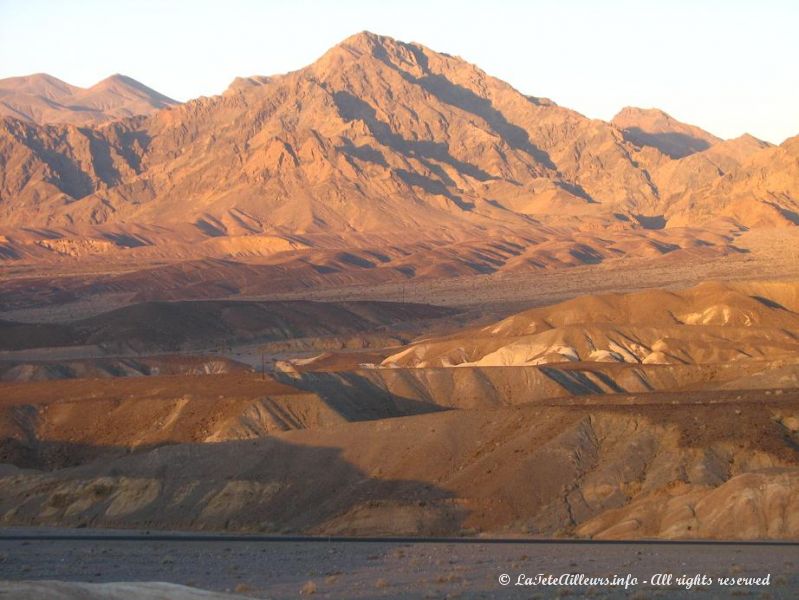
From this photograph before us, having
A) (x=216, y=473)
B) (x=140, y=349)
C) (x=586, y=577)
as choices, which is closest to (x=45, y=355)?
(x=140, y=349)

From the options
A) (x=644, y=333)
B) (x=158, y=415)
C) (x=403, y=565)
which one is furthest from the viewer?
(x=644, y=333)

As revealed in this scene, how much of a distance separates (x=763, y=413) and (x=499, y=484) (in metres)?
9.82

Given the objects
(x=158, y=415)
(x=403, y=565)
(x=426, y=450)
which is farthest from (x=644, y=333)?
(x=403, y=565)

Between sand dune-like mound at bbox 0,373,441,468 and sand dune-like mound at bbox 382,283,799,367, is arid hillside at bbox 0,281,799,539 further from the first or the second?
sand dune-like mound at bbox 382,283,799,367

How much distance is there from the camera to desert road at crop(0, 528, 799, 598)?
78.2 feet

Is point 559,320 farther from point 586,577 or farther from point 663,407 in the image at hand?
point 586,577

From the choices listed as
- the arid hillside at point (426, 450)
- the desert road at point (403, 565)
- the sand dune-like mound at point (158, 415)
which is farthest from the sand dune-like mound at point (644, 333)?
the desert road at point (403, 565)

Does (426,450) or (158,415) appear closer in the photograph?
(426,450)

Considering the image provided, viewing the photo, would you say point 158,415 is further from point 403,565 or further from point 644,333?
point 644,333

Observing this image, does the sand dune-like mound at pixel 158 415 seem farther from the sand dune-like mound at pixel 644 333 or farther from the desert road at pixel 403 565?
the sand dune-like mound at pixel 644 333

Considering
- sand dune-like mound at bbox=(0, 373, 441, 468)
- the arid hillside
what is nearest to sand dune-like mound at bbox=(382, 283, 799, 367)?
the arid hillside

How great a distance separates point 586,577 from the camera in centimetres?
2492

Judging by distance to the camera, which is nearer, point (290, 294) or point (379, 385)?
point (379, 385)

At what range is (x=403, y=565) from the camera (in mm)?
27984
